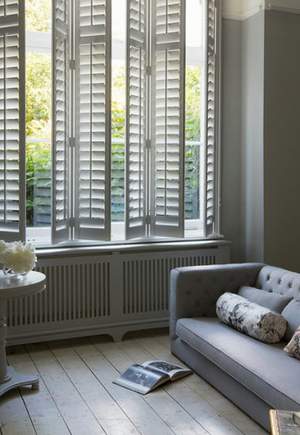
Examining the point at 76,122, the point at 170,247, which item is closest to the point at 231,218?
the point at 170,247

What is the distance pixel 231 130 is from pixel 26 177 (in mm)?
1833

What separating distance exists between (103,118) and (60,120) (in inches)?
13.3

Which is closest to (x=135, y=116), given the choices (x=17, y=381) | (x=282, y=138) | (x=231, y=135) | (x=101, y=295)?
(x=231, y=135)

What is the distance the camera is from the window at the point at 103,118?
3830mm

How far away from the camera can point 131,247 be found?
4133 millimetres

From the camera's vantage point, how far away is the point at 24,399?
3037 millimetres

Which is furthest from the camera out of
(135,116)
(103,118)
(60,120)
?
(135,116)

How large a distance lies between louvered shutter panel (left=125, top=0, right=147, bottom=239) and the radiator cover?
0.98 feet

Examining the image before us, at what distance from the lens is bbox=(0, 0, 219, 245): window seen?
383 centimetres

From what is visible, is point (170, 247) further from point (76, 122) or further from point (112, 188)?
point (76, 122)

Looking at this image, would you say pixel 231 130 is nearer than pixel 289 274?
No

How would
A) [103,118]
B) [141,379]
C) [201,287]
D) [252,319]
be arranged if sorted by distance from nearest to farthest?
[252,319] < [141,379] < [201,287] < [103,118]

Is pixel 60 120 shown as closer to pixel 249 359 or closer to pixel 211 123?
pixel 211 123

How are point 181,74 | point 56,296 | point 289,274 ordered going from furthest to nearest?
point 181,74, point 56,296, point 289,274
